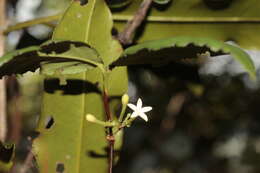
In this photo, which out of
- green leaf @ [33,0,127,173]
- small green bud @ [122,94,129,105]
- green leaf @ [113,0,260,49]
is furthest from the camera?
green leaf @ [113,0,260,49]

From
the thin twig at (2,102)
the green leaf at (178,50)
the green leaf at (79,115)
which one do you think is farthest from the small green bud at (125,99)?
the thin twig at (2,102)

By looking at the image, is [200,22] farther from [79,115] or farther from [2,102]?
[2,102]

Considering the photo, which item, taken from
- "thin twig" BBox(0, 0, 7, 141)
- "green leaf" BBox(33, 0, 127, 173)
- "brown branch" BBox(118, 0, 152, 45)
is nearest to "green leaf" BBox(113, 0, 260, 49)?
"brown branch" BBox(118, 0, 152, 45)

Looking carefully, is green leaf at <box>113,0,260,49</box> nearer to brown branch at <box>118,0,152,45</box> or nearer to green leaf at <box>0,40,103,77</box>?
brown branch at <box>118,0,152,45</box>

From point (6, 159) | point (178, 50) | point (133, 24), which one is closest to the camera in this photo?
point (178, 50)

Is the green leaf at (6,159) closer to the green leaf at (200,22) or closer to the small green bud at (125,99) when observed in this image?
the small green bud at (125,99)

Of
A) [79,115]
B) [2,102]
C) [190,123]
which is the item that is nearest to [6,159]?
[79,115]
